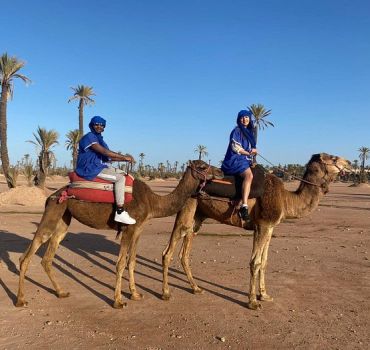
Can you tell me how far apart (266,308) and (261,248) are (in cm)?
97

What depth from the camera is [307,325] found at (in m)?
6.24

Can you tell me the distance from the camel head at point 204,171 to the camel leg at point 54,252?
239cm

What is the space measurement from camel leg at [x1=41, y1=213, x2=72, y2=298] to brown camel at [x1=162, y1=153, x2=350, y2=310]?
1807mm

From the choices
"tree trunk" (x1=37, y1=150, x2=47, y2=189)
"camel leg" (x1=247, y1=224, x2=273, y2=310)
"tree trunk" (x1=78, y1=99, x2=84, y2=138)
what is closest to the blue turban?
"camel leg" (x1=247, y1=224, x2=273, y2=310)

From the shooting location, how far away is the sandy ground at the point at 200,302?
566 cm

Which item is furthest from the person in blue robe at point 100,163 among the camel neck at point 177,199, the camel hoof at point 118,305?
the camel hoof at point 118,305

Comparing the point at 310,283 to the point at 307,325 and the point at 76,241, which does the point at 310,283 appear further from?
the point at 76,241

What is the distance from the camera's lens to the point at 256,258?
7238 millimetres

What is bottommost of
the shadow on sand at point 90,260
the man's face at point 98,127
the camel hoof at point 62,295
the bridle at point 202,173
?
the shadow on sand at point 90,260

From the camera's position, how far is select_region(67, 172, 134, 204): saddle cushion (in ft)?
23.1

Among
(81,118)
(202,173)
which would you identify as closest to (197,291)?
(202,173)

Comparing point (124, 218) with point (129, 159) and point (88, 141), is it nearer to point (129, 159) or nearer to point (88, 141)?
point (129, 159)

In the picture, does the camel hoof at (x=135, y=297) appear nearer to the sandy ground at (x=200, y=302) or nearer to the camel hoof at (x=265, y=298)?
the sandy ground at (x=200, y=302)

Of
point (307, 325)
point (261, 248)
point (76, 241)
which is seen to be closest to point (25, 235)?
point (76, 241)
